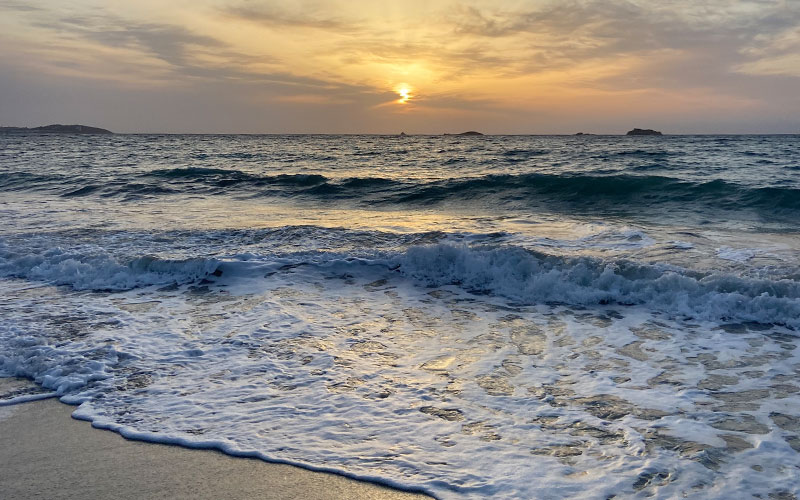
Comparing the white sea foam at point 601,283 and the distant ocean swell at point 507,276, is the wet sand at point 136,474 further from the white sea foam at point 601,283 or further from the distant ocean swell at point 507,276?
the white sea foam at point 601,283

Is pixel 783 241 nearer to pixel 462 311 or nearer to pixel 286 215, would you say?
pixel 462 311

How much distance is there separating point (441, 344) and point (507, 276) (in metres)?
2.63

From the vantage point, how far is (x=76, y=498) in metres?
3.14

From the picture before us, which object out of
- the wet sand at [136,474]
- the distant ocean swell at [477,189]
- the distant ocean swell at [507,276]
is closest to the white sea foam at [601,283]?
the distant ocean swell at [507,276]

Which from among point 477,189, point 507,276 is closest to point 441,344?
point 507,276

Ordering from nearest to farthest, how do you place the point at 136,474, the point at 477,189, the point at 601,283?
the point at 136,474
the point at 601,283
the point at 477,189

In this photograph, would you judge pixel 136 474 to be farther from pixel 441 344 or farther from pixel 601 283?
pixel 601 283

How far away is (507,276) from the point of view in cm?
795

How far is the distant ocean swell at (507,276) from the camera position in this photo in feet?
21.4

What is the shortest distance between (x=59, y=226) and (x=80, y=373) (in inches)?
336

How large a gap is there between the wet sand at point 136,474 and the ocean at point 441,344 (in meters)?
0.13

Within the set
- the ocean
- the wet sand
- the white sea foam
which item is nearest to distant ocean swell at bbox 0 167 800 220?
the ocean

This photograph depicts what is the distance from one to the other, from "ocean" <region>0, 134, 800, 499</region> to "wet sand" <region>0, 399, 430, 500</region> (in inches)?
5.0

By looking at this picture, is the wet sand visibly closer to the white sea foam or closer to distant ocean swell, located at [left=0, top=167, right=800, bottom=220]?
the white sea foam
